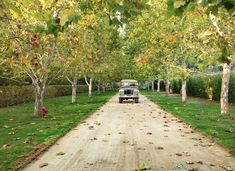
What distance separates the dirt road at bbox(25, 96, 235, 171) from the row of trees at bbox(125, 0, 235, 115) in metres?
2.44

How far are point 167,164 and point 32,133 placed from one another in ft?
23.3

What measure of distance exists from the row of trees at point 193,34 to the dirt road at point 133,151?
2444 millimetres

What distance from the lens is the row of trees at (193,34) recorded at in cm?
490

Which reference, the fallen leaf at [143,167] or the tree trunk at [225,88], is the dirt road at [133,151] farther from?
the tree trunk at [225,88]

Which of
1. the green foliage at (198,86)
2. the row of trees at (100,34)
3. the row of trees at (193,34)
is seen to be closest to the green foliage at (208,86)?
the green foliage at (198,86)

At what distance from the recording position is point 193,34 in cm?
2323

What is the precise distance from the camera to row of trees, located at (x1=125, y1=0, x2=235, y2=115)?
16.1 ft

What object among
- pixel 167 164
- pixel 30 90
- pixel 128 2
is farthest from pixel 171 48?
pixel 128 2

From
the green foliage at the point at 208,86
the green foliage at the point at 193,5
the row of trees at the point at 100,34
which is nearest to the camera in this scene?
the green foliage at the point at 193,5

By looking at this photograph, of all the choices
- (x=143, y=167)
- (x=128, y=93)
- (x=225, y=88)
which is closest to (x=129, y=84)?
(x=128, y=93)

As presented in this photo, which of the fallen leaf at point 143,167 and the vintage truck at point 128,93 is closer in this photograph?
the fallen leaf at point 143,167

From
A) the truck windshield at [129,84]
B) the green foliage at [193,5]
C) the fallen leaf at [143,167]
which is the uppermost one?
the green foliage at [193,5]

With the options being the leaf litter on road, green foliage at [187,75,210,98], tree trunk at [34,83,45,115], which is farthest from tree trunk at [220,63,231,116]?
green foliage at [187,75,210,98]

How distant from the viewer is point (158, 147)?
11312 millimetres
